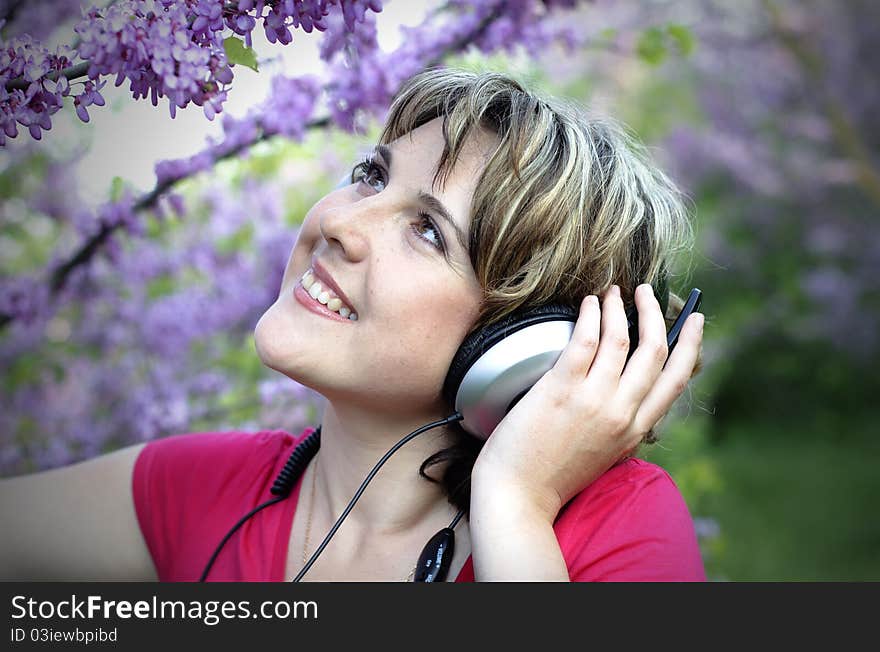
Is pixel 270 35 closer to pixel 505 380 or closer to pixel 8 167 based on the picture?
pixel 505 380

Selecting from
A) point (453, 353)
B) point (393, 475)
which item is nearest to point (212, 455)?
point (393, 475)

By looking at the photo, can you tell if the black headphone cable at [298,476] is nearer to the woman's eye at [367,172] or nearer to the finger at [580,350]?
the finger at [580,350]

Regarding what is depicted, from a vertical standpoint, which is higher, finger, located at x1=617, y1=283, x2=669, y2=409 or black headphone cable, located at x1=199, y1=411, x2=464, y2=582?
finger, located at x1=617, y1=283, x2=669, y2=409

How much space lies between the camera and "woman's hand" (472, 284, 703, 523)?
113 cm

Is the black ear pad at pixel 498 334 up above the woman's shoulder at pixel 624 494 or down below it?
above

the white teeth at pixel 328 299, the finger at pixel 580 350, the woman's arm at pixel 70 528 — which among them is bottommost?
the woman's arm at pixel 70 528

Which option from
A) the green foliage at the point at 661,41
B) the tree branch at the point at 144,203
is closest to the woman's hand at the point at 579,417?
the tree branch at the point at 144,203

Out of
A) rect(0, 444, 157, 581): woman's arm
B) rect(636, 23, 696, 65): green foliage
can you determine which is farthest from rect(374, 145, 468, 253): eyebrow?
rect(636, 23, 696, 65): green foliage

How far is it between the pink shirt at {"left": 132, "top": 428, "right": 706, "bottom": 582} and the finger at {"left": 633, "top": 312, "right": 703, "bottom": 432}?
109 mm

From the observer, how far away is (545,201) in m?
1.25

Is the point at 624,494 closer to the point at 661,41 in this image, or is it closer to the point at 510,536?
the point at 510,536

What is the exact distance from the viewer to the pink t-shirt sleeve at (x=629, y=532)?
113 centimetres

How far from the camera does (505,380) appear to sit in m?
1.18

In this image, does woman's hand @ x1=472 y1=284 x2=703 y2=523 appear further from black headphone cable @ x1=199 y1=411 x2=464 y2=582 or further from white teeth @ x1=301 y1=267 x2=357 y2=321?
white teeth @ x1=301 y1=267 x2=357 y2=321
